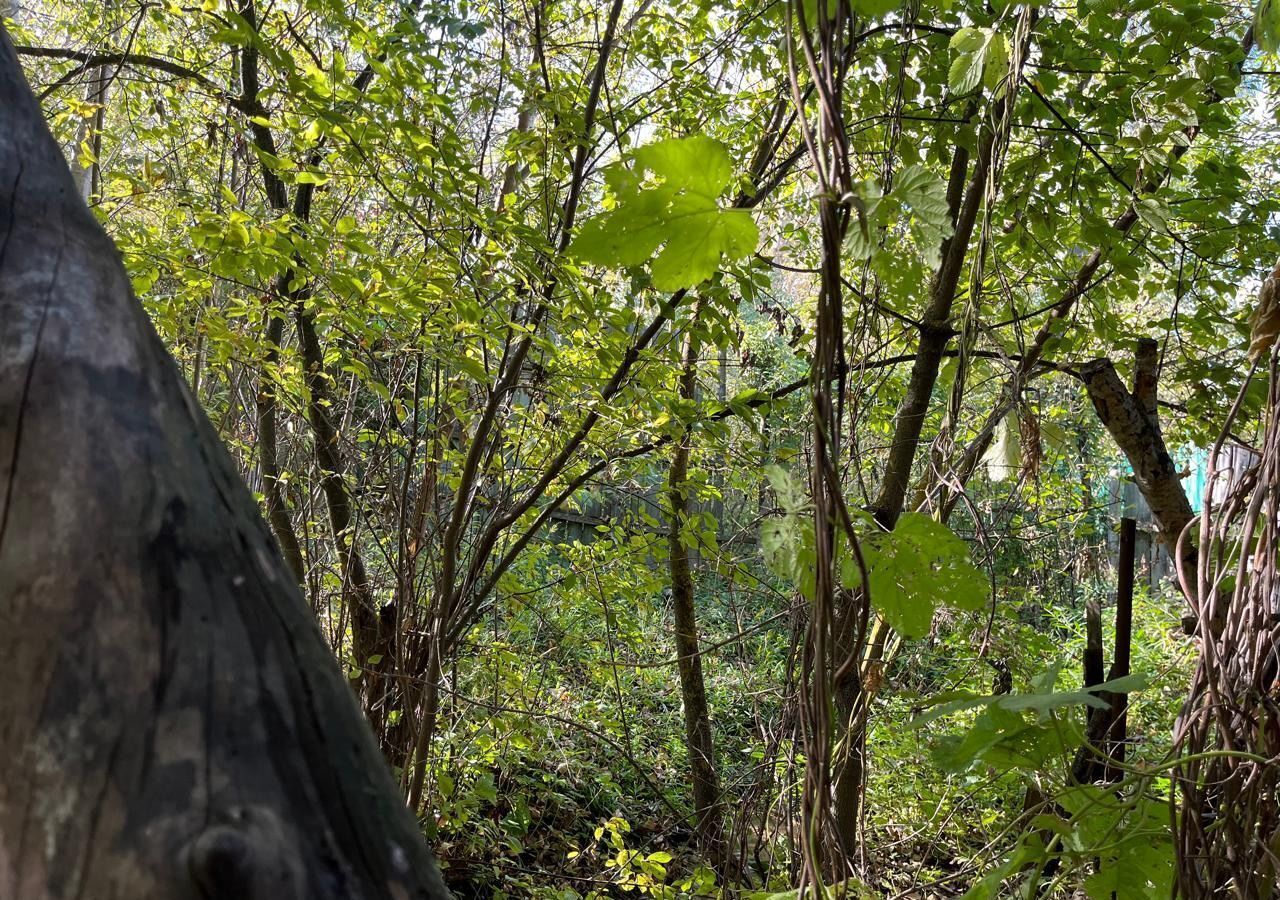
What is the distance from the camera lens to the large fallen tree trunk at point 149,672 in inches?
15.4

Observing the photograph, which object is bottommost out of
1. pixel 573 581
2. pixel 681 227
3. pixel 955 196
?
pixel 681 227

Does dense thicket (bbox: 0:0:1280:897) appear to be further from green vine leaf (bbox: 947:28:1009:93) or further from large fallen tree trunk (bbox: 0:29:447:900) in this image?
large fallen tree trunk (bbox: 0:29:447:900)

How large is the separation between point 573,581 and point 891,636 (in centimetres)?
155

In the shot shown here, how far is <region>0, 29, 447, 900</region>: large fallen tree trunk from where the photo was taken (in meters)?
0.39

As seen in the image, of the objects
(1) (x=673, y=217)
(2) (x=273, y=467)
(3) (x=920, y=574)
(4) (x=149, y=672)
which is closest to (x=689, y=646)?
(2) (x=273, y=467)

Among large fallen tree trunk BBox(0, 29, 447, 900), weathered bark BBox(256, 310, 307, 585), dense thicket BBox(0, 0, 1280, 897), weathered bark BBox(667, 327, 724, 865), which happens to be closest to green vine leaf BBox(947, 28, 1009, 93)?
dense thicket BBox(0, 0, 1280, 897)

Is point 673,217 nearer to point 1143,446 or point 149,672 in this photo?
point 149,672

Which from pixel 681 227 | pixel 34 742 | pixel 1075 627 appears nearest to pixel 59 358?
pixel 34 742

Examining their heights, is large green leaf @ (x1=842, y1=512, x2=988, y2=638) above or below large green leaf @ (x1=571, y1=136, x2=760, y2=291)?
below

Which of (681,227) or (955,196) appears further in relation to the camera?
(955,196)

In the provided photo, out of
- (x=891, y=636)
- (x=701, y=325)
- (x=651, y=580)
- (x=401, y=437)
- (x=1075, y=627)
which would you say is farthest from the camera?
(x=1075, y=627)

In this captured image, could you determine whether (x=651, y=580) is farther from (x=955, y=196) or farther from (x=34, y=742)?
(x=34, y=742)

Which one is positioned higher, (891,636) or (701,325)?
(701,325)

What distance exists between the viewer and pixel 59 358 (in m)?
0.52
